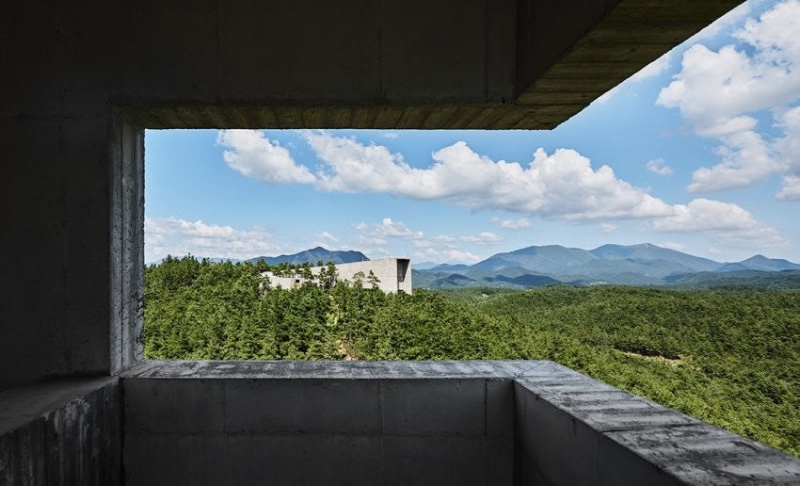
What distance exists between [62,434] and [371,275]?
674 cm

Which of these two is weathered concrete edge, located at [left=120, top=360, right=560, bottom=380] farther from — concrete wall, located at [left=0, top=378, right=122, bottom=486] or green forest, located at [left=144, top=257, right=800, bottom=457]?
green forest, located at [left=144, top=257, right=800, bottom=457]

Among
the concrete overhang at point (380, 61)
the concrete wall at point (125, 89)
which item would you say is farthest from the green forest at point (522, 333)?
the concrete overhang at point (380, 61)

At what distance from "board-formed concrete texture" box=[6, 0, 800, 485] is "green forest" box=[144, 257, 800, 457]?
4.20 meters

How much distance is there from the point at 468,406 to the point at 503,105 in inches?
63.2

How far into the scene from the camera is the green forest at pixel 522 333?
721 centimetres

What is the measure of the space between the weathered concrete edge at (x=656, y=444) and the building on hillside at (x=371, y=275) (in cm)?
638

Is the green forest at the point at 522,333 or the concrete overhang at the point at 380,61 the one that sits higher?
the concrete overhang at the point at 380,61

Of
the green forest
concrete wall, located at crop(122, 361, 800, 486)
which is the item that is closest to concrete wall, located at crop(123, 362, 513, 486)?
concrete wall, located at crop(122, 361, 800, 486)

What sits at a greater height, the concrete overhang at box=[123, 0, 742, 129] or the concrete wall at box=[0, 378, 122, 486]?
the concrete overhang at box=[123, 0, 742, 129]

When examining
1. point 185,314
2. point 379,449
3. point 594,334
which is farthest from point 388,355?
point 594,334

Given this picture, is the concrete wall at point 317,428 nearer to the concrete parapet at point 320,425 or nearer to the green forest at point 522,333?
the concrete parapet at point 320,425

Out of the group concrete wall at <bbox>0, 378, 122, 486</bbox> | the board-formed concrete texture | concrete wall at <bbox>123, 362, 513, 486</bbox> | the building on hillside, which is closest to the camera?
concrete wall at <bbox>0, 378, 122, 486</bbox>

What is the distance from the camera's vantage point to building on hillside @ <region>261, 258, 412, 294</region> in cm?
867

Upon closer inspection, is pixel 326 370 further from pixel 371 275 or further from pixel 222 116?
pixel 371 275
